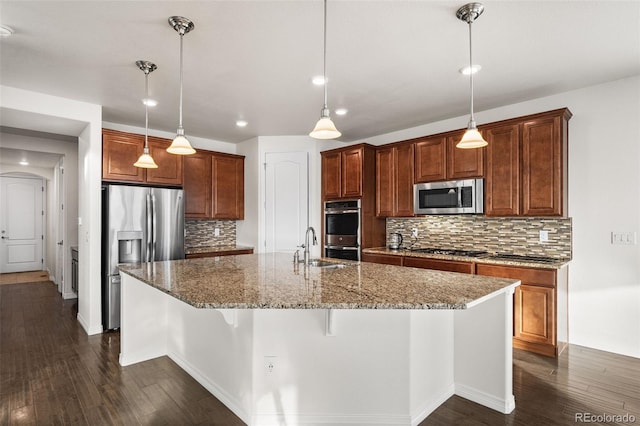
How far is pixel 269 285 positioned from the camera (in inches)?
77.7

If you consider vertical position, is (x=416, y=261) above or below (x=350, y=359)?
above

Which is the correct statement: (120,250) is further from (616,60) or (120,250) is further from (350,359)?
(616,60)

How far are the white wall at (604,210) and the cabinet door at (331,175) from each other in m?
2.58

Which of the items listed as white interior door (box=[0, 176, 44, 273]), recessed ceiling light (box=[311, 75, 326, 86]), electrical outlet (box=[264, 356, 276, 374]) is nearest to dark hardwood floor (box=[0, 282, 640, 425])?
electrical outlet (box=[264, 356, 276, 374])

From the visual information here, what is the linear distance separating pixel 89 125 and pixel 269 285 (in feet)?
10.6

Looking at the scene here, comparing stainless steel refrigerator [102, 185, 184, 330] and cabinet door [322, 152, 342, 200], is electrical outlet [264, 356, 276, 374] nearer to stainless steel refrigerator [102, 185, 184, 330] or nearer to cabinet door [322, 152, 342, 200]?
stainless steel refrigerator [102, 185, 184, 330]

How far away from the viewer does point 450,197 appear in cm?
402

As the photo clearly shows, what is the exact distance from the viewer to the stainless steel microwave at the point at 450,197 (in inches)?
150

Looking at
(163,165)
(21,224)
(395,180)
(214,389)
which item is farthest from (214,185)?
(21,224)

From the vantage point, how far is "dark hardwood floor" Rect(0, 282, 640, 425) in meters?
2.15

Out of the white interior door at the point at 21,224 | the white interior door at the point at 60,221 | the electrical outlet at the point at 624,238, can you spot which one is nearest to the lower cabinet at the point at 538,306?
the electrical outlet at the point at 624,238

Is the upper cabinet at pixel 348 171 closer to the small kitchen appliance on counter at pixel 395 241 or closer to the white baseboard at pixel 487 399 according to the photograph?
the small kitchen appliance on counter at pixel 395 241

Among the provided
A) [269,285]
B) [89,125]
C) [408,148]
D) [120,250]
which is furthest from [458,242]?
[89,125]

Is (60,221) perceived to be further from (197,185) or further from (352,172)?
(352,172)
